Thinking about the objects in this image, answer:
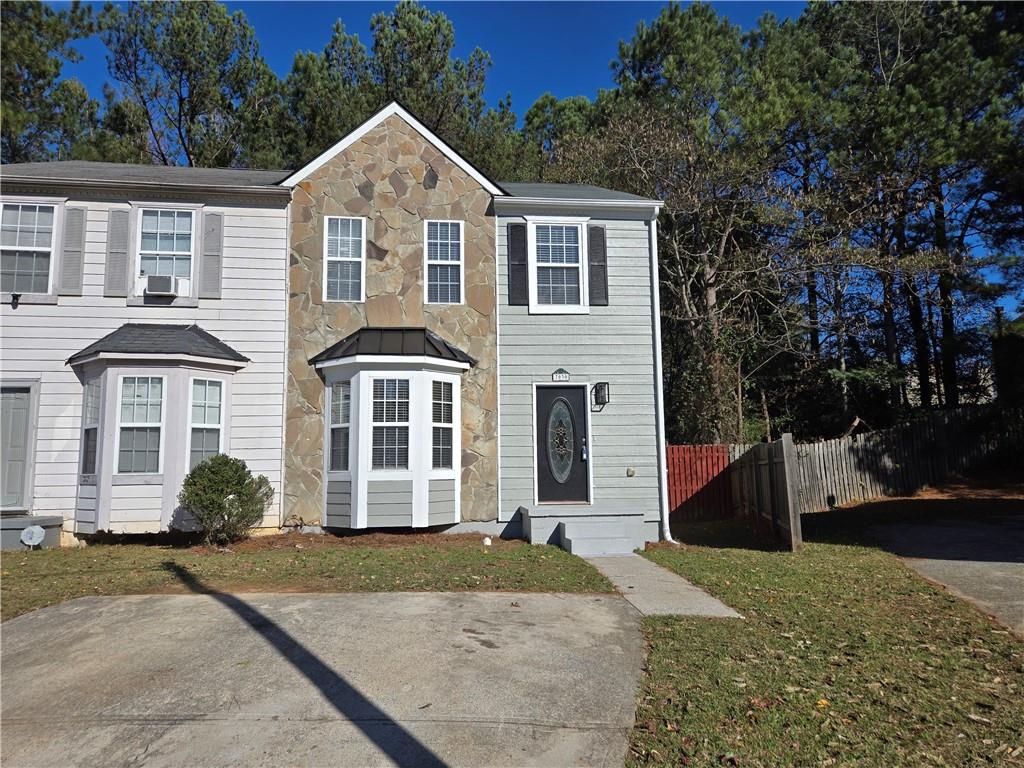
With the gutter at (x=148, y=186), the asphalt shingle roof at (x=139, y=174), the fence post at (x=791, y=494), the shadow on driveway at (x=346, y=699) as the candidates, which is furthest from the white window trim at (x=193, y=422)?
the fence post at (x=791, y=494)

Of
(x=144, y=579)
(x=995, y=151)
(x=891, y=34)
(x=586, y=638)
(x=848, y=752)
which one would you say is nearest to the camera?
(x=848, y=752)

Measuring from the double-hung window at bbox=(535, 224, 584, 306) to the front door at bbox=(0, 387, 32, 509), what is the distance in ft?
28.6

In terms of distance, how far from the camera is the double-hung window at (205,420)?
35.0 ft

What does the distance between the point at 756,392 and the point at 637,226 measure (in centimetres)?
1078

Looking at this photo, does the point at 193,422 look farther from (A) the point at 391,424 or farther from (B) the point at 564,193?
(B) the point at 564,193

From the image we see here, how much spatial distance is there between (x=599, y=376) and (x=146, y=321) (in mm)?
7845

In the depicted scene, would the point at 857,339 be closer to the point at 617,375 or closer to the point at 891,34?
the point at 891,34

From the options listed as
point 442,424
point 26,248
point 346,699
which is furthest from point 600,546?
point 26,248

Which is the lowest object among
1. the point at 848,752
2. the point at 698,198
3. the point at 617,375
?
the point at 848,752

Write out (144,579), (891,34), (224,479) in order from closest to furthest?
1. (144,579)
2. (224,479)
3. (891,34)

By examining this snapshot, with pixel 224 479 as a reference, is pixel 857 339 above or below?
above

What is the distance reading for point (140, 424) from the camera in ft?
34.0

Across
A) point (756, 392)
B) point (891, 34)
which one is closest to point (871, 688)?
point (756, 392)

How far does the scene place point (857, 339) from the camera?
21188 mm
